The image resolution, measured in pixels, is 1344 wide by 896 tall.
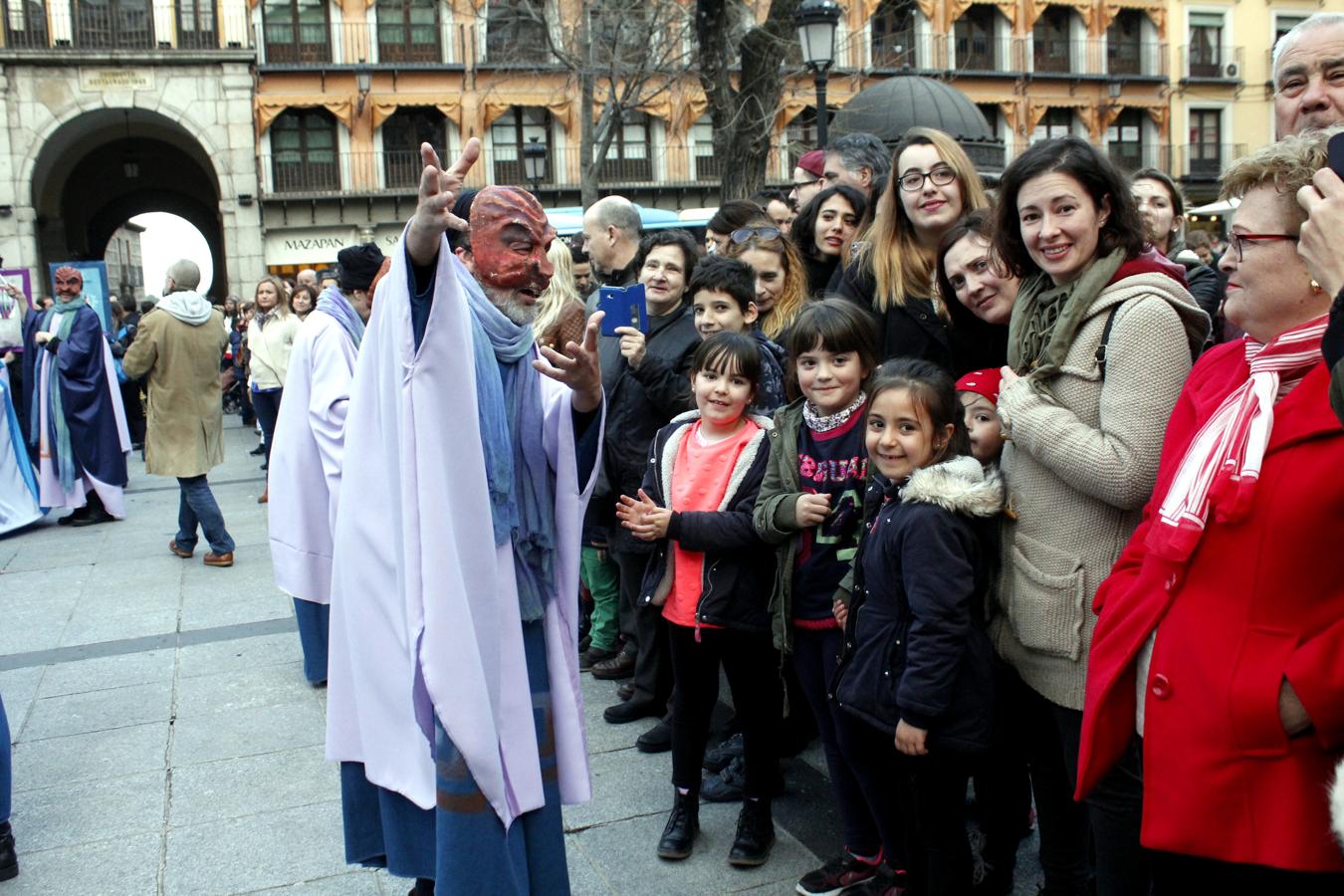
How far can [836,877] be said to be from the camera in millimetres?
3342

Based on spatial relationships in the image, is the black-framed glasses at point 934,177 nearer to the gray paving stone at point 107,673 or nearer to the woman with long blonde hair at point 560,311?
the woman with long blonde hair at point 560,311

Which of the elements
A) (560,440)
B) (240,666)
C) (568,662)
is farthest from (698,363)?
(240,666)

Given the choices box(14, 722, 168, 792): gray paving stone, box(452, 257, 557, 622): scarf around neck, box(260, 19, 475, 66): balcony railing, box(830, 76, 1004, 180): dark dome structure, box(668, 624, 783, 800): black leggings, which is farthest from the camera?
box(260, 19, 475, 66): balcony railing

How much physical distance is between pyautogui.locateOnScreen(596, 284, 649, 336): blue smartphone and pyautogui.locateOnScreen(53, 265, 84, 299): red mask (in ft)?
23.3

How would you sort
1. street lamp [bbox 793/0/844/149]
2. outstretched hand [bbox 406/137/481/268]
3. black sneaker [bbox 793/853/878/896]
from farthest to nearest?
street lamp [bbox 793/0/844/149], black sneaker [bbox 793/853/878/896], outstretched hand [bbox 406/137/481/268]

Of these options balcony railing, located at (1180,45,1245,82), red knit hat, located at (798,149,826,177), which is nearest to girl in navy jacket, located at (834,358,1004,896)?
red knit hat, located at (798,149,826,177)

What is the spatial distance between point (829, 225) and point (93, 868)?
362 centimetres

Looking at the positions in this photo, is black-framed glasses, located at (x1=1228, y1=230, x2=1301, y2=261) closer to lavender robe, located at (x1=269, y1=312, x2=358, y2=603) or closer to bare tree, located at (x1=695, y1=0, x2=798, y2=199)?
lavender robe, located at (x1=269, y1=312, x2=358, y2=603)

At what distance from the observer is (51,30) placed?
26984 millimetres

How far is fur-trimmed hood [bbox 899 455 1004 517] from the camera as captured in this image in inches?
113

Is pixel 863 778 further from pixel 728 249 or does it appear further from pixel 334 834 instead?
pixel 728 249

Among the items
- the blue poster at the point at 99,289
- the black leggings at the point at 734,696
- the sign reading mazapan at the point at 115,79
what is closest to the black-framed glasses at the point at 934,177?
the black leggings at the point at 734,696

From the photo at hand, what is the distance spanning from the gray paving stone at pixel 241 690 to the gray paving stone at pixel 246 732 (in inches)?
3.5

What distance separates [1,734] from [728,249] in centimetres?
321
